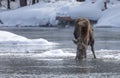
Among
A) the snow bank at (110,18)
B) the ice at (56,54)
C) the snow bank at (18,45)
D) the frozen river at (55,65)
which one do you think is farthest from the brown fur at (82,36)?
the snow bank at (110,18)

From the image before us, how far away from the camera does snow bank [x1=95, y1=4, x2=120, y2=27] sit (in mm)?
56469

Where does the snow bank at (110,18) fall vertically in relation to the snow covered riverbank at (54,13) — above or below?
above

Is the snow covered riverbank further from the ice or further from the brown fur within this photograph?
the brown fur

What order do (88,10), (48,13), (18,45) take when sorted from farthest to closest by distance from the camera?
(48,13), (88,10), (18,45)

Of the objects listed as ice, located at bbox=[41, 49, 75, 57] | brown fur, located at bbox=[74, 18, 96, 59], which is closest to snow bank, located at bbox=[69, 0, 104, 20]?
ice, located at bbox=[41, 49, 75, 57]

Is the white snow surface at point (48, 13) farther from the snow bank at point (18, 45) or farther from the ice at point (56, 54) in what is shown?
the ice at point (56, 54)

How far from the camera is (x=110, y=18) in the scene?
58531 millimetres

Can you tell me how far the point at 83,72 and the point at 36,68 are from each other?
1.62 meters

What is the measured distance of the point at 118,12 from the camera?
59.6 metres

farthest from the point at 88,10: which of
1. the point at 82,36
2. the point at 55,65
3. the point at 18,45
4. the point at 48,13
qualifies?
the point at 55,65

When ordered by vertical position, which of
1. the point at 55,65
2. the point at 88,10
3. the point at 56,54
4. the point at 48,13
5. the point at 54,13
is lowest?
the point at 48,13

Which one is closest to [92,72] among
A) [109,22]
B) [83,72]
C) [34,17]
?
[83,72]

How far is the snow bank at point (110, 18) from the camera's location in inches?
2223

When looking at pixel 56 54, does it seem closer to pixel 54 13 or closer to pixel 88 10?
pixel 88 10
